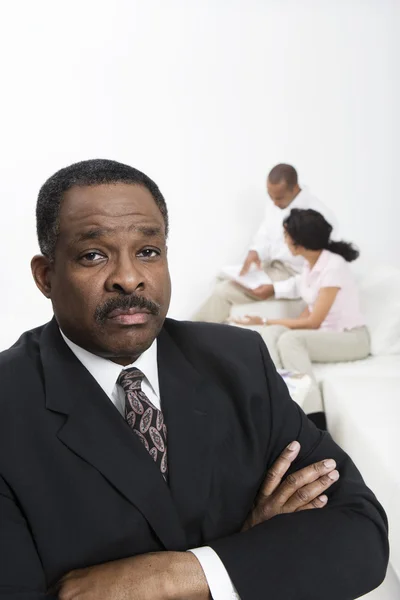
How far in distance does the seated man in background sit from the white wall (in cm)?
39

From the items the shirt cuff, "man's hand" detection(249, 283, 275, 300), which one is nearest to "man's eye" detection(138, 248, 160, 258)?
the shirt cuff

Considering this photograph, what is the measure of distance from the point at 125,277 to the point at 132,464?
280mm

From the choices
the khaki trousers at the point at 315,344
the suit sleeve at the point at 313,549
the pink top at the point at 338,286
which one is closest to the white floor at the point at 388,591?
the suit sleeve at the point at 313,549

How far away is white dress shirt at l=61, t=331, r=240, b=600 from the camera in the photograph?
2.97ft

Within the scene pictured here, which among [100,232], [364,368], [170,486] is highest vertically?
[100,232]

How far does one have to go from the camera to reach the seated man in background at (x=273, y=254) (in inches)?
146

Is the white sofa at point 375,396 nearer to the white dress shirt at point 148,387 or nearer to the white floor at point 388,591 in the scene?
the white floor at point 388,591

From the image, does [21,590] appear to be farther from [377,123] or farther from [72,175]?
[377,123]

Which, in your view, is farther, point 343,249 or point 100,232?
point 343,249

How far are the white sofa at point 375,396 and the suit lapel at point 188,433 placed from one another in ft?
2.41

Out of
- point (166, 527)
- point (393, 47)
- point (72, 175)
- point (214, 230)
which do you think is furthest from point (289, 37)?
point (166, 527)

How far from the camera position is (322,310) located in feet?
10.6

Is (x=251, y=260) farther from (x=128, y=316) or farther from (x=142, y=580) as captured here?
(x=142, y=580)

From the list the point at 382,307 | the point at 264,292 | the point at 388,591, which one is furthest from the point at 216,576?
the point at 264,292
